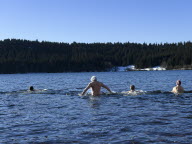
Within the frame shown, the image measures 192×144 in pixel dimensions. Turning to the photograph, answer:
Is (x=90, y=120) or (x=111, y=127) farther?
(x=90, y=120)

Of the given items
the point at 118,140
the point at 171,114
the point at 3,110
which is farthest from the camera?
the point at 3,110

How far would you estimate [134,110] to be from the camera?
54.0 ft

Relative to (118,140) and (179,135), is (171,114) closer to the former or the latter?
(179,135)

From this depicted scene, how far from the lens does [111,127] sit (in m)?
12.3

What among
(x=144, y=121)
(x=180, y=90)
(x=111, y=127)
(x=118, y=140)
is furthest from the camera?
(x=180, y=90)

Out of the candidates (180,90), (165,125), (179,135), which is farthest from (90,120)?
(180,90)

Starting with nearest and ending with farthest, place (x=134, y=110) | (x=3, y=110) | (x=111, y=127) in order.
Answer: (x=111, y=127) → (x=134, y=110) → (x=3, y=110)

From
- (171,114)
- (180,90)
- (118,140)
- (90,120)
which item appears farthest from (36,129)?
(180,90)

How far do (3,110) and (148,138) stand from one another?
34.0 feet

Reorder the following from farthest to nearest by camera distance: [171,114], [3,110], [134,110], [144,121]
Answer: [3,110] < [134,110] < [171,114] < [144,121]

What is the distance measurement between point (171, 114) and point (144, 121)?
2.19 meters

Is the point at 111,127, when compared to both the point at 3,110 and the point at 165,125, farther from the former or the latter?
the point at 3,110

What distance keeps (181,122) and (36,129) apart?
19.4ft

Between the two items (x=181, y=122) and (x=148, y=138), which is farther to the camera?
(x=181, y=122)
